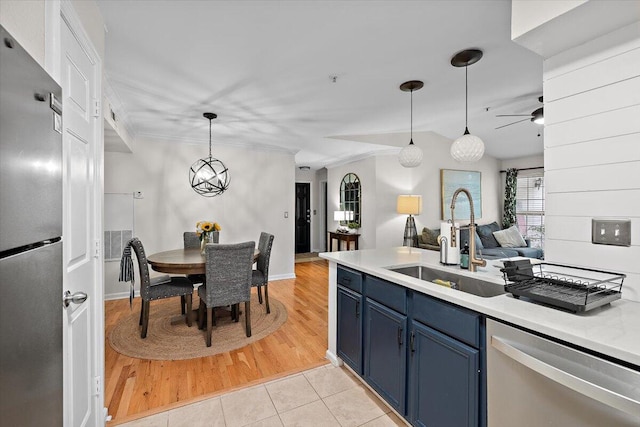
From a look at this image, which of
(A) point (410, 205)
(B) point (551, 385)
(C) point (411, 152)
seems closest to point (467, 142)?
(C) point (411, 152)

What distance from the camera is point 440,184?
624cm

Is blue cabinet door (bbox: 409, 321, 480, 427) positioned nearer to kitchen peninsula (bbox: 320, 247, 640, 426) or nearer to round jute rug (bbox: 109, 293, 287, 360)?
kitchen peninsula (bbox: 320, 247, 640, 426)

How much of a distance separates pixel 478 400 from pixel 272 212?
4357mm

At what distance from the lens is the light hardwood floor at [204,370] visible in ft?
6.73

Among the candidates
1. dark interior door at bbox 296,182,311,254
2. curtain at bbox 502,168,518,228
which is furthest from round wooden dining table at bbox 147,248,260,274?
curtain at bbox 502,168,518,228

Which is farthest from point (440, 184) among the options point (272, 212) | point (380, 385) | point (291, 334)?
point (380, 385)

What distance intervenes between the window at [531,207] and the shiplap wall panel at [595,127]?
5.87m

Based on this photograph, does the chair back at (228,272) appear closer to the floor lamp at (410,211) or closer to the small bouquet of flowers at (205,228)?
the small bouquet of flowers at (205,228)

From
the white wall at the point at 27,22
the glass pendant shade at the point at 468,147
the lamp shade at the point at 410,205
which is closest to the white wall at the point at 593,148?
the glass pendant shade at the point at 468,147

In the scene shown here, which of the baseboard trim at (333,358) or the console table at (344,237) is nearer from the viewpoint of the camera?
the baseboard trim at (333,358)

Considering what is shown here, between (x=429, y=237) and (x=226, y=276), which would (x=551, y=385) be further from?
(x=429, y=237)

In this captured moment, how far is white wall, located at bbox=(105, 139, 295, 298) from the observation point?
4.29 m

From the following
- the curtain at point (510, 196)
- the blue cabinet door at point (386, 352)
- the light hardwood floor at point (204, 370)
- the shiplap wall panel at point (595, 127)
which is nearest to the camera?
the shiplap wall panel at point (595, 127)

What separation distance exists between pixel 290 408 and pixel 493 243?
5507 mm
